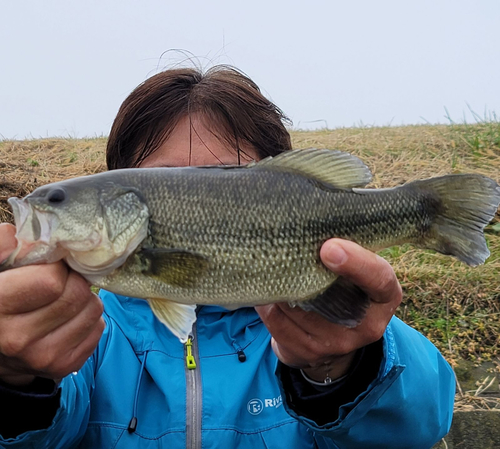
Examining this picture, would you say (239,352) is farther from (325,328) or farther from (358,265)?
(358,265)

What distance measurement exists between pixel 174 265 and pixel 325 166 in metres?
0.65

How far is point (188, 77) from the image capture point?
2877 mm

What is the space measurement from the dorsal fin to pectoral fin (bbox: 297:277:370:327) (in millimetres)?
365

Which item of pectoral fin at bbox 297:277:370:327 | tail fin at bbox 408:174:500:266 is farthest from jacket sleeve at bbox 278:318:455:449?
tail fin at bbox 408:174:500:266

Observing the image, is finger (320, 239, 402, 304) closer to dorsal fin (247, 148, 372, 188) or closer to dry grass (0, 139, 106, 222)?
dorsal fin (247, 148, 372, 188)

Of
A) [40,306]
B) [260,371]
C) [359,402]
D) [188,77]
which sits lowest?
[260,371]

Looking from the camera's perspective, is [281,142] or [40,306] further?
[281,142]

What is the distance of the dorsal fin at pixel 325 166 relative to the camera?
5.96 ft

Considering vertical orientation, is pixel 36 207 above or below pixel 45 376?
above

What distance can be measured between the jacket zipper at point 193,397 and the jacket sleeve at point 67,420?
0.43 m

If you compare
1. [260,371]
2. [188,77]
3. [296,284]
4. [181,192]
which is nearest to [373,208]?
[296,284]

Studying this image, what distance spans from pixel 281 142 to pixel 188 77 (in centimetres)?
65

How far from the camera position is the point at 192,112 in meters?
2.62

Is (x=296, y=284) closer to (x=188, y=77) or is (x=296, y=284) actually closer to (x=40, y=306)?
(x=40, y=306)
